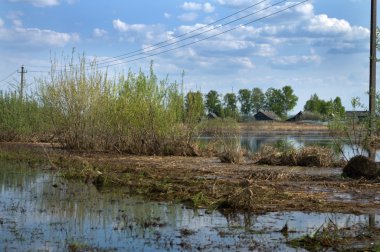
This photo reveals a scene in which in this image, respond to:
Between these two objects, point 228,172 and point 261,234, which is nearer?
point 261,234

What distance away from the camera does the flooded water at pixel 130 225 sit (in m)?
7.53

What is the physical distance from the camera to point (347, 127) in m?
19.1

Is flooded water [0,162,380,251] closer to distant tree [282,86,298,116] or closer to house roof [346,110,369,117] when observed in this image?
house roof [346,110,369,117]

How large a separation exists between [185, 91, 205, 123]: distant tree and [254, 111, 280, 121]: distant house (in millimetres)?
91228

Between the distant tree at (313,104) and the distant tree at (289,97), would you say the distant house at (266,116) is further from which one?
the distant tree at (313,104)

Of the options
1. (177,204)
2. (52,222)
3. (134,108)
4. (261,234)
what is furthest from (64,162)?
(261,234)

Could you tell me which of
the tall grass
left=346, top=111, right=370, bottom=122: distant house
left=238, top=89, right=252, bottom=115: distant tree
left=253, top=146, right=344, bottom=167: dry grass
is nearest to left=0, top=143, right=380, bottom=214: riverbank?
left=253, top=146, right=344, bottom=167: dry grass

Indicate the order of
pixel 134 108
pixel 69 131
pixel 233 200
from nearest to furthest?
pixel 233 200, pixel 134 108, pixel 69 131

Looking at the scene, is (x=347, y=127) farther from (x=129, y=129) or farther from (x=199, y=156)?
(x=129, y=129)

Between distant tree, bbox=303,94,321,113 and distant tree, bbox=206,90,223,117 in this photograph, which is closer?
distant tree, bbox=206,90,223,117

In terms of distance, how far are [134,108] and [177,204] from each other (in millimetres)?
14663

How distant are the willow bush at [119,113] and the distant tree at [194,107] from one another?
0.35m

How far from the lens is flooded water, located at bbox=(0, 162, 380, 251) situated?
7.53 metres

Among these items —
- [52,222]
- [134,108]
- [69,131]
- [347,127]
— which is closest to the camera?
[52,222]
